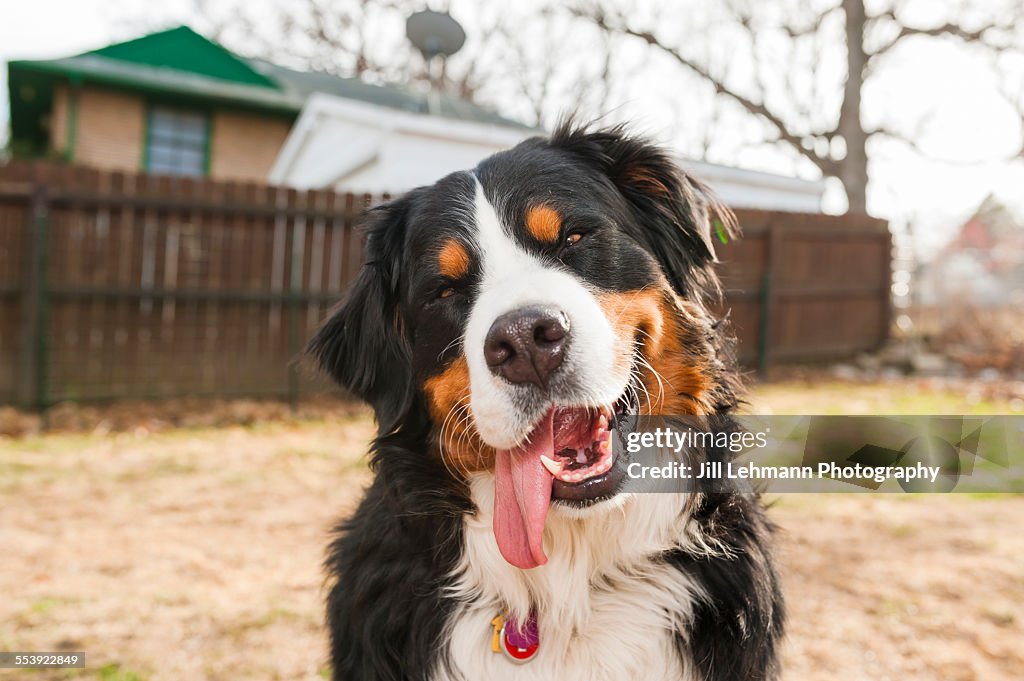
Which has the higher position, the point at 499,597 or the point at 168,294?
the point at 168,294

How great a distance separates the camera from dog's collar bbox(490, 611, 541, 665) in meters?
1.96

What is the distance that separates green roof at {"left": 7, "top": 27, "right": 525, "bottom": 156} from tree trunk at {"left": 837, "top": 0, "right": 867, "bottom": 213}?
8.08 metres

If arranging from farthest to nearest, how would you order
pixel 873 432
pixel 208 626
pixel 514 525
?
pixel 208 626 < pixel 873 432 < pixel 514 525

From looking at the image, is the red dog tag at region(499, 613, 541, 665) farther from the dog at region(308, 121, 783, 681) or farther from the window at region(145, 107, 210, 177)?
the window at region(145, 107, 210, 177)

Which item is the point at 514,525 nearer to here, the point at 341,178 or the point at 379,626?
the point at 379,626

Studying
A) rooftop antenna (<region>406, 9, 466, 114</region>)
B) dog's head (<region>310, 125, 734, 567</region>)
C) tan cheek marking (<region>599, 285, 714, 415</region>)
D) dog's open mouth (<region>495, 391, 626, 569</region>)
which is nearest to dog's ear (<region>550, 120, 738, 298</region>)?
dog's head (<region>310, 125, 734, 567</region>)

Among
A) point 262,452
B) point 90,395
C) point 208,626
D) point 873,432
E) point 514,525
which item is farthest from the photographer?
point 90,395

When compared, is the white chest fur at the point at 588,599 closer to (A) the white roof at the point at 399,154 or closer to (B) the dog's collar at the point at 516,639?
(B) the dog's collar at the point at 516,639

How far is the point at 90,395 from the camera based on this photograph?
765 centimetres

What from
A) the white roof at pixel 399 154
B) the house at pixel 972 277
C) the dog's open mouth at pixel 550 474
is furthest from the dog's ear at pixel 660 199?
the house at pixel 972 277

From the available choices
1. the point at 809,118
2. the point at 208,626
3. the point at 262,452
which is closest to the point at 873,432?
the point at 208,626

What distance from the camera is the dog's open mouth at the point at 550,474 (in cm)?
183

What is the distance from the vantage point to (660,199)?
2377mm

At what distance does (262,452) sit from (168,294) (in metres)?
2.41
